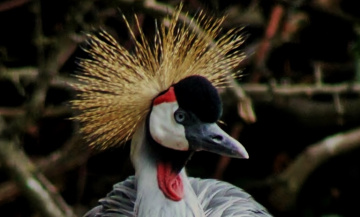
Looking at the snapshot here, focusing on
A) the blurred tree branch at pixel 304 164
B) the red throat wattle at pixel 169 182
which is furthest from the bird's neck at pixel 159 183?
the blurred tree branch at pixel 304 164

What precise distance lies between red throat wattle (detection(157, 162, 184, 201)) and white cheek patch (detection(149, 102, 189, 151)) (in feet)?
0.21

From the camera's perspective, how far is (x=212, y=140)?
2775 mm

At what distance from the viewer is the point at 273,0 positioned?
4.28 m

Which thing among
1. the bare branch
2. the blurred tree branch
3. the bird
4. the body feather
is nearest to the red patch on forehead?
the bird

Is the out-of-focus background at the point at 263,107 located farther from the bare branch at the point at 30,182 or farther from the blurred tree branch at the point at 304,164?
the bare branch at the point at 30,182

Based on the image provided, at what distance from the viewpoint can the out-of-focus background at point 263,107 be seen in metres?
4.50

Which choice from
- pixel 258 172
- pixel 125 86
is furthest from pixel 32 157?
pixel 125 86

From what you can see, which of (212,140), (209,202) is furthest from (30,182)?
(212,140)

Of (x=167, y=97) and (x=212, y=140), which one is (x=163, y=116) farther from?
(x=212, y=140)

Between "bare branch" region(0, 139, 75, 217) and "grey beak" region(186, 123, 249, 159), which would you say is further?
"bare branch" region(0, 139, 75, 217)

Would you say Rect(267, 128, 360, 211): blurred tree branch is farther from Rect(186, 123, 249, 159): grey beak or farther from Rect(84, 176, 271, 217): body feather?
Rect(186, 123, 249, 159): grey beak

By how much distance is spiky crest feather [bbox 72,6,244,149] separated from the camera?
297 centimetres

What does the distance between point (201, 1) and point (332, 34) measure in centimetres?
97

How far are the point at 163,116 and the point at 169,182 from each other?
16cm
